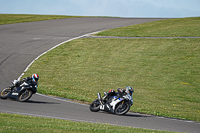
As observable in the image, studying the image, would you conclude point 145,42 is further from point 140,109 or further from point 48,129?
point 48,129

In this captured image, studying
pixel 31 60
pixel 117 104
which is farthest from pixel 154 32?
pixel 117 104

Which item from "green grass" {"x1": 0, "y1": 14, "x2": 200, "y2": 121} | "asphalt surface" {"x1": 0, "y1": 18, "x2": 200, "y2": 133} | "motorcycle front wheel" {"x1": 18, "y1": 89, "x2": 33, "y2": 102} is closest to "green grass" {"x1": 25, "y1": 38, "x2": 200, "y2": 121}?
"green grass" {"x1": 0, "y1": 14, "x2": 200, "y2": 121}

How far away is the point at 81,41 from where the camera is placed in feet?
122

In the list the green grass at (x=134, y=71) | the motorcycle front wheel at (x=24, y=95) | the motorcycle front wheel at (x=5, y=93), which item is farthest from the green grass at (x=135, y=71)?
the motorcycle front wheel at (x=5, y=93)

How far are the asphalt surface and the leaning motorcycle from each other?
0.28 m

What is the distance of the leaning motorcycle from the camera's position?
1373cm

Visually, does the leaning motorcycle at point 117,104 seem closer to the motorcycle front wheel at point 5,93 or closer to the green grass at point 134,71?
the green grass at point 134,71

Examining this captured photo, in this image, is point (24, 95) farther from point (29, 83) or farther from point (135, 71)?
point (135, 71)

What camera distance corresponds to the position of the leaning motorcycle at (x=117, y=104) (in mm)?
13728

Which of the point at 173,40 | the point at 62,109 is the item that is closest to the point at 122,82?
the point at 62,109

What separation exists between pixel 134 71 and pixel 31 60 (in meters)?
10.4

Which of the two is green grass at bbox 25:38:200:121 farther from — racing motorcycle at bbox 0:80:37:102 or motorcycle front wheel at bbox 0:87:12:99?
motorcycle front wheel at bbox 0:87:12:99

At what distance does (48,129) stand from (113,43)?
92.5 feet

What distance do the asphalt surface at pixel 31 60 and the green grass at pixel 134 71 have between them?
1469mm
